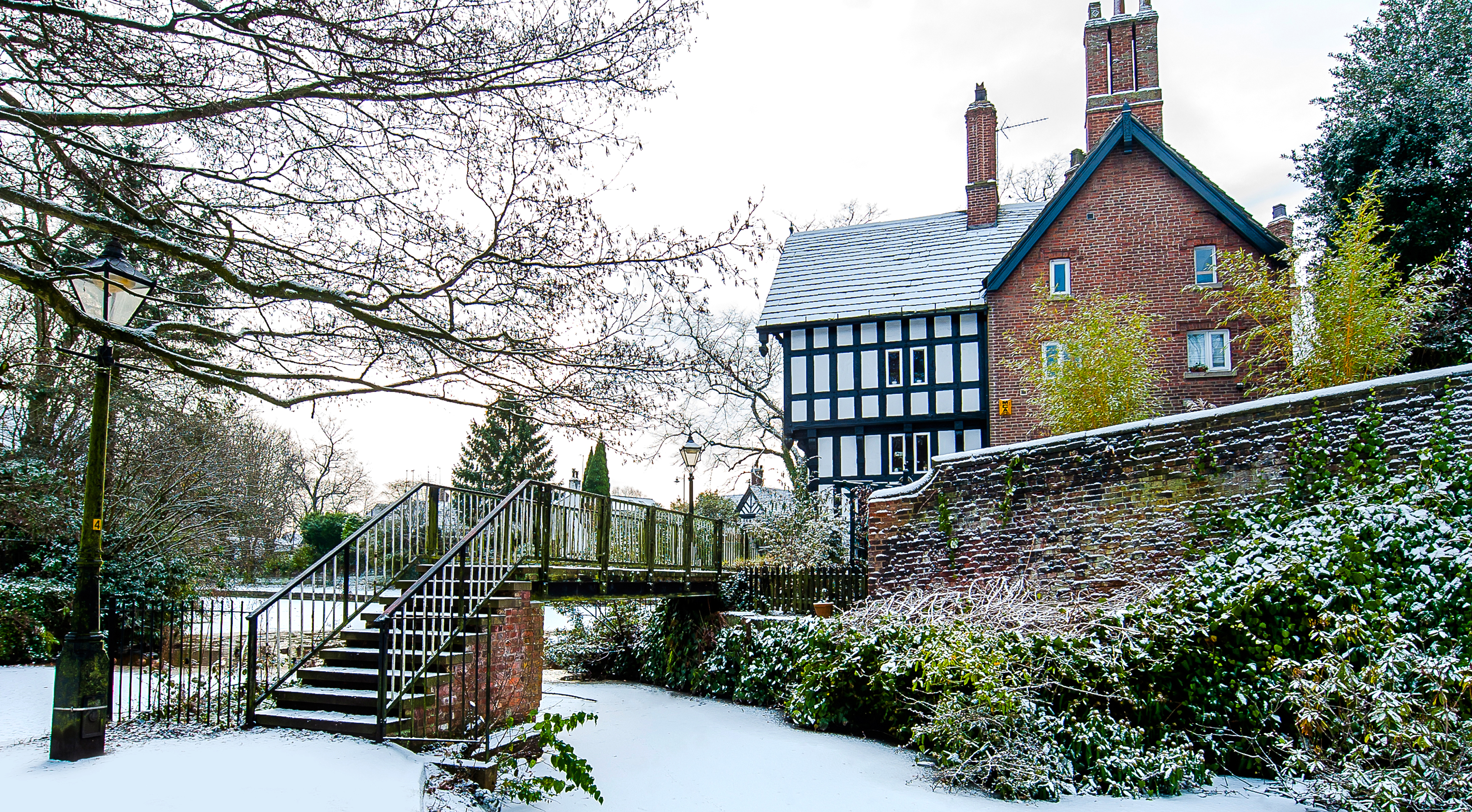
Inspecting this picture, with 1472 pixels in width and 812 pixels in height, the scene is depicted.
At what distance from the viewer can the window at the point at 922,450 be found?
2139 cm

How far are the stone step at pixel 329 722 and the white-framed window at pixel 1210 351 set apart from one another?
1751 centimetres

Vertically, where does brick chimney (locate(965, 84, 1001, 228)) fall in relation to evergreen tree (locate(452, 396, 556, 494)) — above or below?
above

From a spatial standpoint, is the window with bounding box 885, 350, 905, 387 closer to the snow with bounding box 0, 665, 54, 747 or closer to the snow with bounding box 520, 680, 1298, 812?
the snow with bounding box 520, 680, 1298, 812

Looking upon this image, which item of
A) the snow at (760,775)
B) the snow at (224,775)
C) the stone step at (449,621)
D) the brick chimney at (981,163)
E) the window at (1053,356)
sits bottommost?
the snow at (760,775)

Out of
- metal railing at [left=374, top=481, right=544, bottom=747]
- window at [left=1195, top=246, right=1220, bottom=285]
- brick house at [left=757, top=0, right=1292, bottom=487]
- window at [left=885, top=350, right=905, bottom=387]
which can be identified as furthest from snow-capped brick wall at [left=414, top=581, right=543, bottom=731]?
window at [left=1195, top=246, right=1220, bottom=285]

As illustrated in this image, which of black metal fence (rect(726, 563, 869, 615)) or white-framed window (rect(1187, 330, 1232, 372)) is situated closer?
black metal fence (rect(726, 563, 869, 615))

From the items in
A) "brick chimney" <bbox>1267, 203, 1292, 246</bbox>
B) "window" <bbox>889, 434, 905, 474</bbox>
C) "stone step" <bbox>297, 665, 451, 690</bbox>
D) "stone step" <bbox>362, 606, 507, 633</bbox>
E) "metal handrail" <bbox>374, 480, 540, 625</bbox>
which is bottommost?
"stone step" <bbox>297, 665, 451, 690</bbox>

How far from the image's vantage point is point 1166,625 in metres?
9.40

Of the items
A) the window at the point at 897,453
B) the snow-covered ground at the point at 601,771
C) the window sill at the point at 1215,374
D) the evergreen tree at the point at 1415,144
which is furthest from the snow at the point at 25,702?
the evergreen tree at the point at 1415,144

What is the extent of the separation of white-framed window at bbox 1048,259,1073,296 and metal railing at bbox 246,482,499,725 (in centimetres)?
1431

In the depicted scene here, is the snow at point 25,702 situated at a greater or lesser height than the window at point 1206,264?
lesser

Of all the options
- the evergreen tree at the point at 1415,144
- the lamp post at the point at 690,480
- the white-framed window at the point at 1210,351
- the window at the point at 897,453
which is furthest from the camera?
the window at the point at 897,453

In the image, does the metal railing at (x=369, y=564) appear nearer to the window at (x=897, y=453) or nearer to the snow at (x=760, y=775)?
the snow at (x=760, y=775)

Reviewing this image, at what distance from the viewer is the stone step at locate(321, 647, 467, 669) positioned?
26.7 ft
